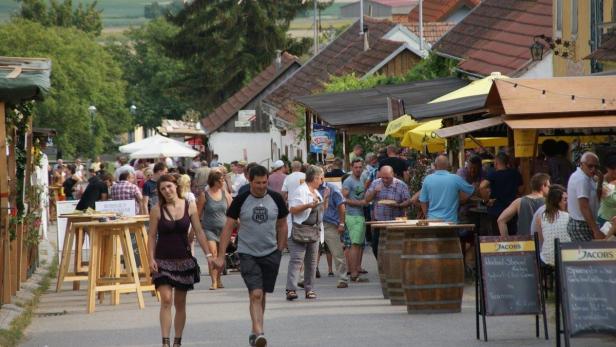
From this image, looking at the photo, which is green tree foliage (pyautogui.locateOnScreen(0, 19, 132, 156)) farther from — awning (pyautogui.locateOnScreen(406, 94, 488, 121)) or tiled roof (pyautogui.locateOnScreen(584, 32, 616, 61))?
tiled roof (pyautogui.locateOnScreen(584, 32, 616, 61))

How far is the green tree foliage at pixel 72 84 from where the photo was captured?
99088mm

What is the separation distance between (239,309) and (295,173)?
498 centimetres

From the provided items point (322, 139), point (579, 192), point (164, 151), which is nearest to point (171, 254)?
point (579, 192)

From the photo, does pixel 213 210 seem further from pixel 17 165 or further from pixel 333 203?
pixel 17 165

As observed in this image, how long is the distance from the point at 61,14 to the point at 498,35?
105279 millimetres

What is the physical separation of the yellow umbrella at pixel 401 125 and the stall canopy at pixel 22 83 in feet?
28.9

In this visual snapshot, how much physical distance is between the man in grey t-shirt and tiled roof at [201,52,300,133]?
54.9m

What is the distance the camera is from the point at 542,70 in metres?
29.5

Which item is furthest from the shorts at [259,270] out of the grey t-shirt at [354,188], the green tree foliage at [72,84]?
the green tree foliage at [72,84]

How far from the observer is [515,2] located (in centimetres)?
3609

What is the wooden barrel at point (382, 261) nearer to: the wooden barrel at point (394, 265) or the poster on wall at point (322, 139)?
the wooden barrel at point (394, 265)

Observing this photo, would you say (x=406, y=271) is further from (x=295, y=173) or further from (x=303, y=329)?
(x=295, y=173)

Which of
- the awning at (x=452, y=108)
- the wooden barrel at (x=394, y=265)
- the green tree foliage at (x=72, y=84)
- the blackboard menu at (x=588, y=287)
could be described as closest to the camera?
the blackboard menu at (x=588, y=287)

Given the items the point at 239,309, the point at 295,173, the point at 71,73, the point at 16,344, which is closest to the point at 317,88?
the point at 295,173
